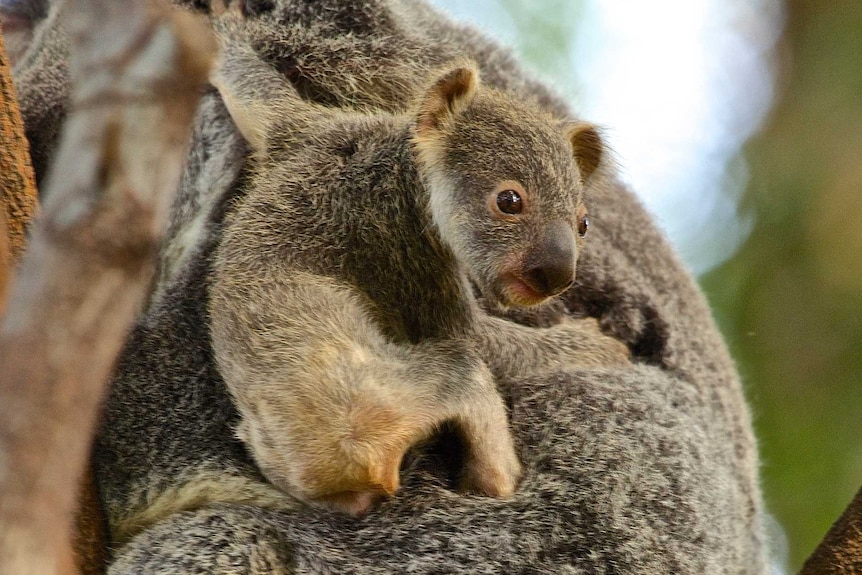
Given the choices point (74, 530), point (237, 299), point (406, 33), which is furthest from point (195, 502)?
point (406, 33)

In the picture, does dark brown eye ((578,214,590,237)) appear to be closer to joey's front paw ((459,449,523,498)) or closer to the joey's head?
the joey's head

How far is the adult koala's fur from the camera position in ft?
8.69

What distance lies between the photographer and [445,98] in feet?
9.23

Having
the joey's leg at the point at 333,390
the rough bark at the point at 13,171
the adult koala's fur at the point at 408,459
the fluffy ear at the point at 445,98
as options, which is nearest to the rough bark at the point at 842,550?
the adult koala's fur at the point at 408,459

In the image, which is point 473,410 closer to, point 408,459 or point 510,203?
point 408,459

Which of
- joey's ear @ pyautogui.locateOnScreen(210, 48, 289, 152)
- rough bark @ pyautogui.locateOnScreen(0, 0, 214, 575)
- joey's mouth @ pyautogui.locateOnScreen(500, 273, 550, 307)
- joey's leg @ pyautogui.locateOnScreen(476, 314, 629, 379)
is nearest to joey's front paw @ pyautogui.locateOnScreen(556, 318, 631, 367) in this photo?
joey's leg @ pyautogui.locateOnScreen(476, 314, 629, 379)

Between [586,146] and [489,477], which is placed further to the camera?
[586,146]

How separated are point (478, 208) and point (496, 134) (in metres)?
0.24

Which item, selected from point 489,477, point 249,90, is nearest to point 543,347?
point 489,477

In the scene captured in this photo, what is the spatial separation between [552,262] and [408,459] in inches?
28.8

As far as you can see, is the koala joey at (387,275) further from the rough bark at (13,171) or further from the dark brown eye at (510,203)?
the rough bark at (13,171)

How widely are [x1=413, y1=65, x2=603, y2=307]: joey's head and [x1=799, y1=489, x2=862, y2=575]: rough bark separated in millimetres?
1173

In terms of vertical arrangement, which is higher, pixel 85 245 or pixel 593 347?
pixel 593 347

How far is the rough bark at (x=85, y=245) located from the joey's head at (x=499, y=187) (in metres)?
1.01
